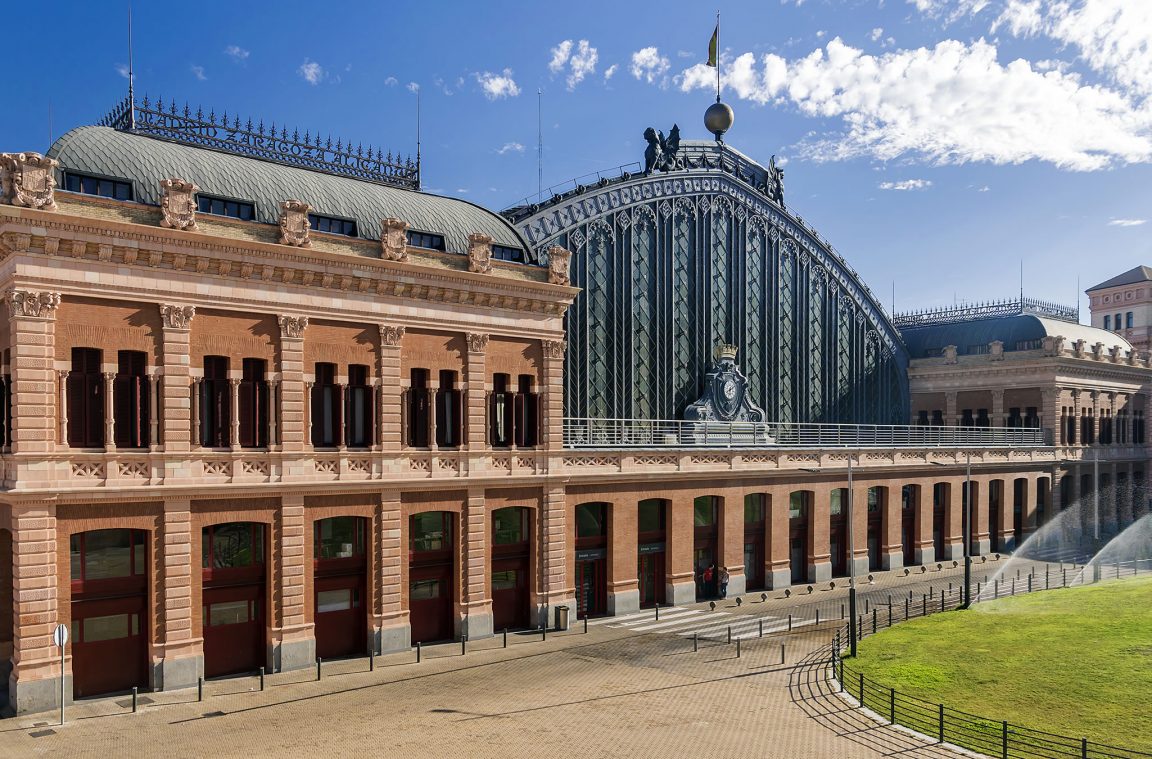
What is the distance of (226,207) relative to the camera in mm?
37469

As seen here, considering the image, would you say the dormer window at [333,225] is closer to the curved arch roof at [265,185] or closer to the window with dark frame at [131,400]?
the curved arch roof at [265,185]

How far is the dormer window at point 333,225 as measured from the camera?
131 ft

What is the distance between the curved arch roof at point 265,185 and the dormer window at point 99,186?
23 centimetres

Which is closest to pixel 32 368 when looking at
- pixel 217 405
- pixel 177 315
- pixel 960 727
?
pixel 177 315

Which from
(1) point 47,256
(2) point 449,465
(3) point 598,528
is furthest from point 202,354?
(3) point 598,528

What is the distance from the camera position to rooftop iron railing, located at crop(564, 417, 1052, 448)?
52.0 meters

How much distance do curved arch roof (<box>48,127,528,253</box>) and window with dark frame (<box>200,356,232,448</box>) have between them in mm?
6799

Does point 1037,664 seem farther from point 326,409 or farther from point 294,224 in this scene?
point 294,224

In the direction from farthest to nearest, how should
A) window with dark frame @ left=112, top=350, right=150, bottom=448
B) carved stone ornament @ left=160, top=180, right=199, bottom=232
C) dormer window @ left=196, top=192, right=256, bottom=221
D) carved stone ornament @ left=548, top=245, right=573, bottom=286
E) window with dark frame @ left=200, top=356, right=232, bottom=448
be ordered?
carved stone ornament @ left=548, top=245, right=573, bottom=286, dormer window @ left=196, top=192, right=256, bottom=221, window with dark frame @ left=200, top=356, right=232, bottom=448, carved stone ornament @ left=160, top=180, right=199, bottom=232, window with dark frame @ left=112, top=350, right=150, bottom=448

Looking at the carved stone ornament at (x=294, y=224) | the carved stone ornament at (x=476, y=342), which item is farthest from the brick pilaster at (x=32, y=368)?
the carved stone ornament at (x=476, y=342)

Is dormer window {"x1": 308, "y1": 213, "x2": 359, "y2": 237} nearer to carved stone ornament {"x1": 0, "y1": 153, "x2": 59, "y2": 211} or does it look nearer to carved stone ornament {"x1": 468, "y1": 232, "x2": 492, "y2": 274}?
carved stone ornament {"x1": 468, "y1": 232, "x2": 492, "y2": 274}

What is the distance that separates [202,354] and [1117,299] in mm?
124163

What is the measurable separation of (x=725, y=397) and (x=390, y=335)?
2996 cm

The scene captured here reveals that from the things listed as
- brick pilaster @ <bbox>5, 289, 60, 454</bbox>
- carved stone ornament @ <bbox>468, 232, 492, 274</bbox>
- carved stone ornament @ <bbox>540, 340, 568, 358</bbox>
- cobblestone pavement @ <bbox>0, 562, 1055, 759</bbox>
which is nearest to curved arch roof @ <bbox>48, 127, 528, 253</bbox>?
carved stone ornament @ <bbox>468, 232, 492, 274</bbox>
